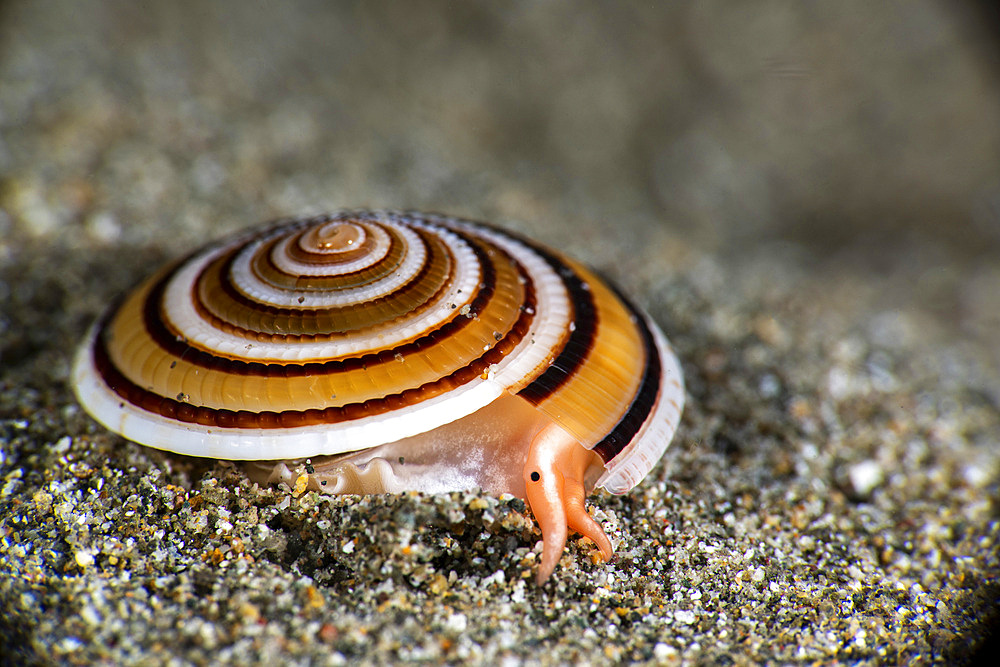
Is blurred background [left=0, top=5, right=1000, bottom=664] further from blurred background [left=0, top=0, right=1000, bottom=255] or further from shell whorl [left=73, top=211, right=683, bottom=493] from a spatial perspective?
shell whorl [left=73, top=211, right=683, bottom=493]

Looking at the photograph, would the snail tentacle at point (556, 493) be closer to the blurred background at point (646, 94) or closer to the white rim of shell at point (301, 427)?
the white rim of shell at point (301, 427)

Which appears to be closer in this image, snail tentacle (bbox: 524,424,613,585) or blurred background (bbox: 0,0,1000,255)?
snail tentacle (bbox: 524,424,613,585)

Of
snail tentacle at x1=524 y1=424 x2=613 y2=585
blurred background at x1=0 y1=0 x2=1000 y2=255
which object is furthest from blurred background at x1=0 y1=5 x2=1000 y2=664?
snail tentacle at x1=524 y1=424 x2=613 y2=585

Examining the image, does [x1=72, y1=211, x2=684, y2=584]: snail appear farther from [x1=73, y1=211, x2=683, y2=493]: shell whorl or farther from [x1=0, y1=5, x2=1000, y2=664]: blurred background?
[x1=0, y1=5, x2=1000, y2=664]: blurred background

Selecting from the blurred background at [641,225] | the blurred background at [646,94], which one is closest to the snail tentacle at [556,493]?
the blurred background at [641,225]

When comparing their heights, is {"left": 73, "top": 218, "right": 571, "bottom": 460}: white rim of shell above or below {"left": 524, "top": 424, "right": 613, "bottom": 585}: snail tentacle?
above

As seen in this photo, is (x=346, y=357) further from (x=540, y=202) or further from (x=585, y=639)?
(x=540, y=202)

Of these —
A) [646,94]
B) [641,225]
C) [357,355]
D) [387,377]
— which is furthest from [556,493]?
[646,94]

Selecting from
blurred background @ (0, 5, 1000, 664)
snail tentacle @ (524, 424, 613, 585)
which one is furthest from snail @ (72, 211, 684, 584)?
blurred background @ (0, 5, 1000, 664)
